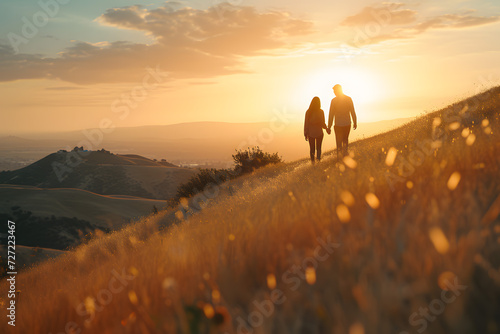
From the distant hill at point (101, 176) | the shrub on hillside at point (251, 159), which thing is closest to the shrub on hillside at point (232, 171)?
the shrub on hillside at point (251, 159)

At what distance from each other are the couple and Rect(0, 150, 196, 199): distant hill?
108 metres

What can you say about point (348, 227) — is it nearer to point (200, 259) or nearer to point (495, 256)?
point (495, 256)

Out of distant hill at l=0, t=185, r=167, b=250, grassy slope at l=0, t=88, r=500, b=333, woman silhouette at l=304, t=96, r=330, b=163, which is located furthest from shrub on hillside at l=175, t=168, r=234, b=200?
grassy slope at l=0, t=88, r=500, b=333

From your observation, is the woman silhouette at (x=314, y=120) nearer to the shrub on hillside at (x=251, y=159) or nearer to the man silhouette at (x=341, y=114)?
the man silhouette at (x=341, y=114)

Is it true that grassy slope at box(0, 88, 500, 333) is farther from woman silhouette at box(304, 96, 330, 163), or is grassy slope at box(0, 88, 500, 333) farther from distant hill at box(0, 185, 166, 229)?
distant hill at box(0, 185, 166, 229)

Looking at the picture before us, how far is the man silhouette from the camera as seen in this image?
1249 cm

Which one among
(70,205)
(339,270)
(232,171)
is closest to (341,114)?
(339,270)

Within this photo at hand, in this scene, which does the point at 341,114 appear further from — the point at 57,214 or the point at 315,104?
the point at 57,214

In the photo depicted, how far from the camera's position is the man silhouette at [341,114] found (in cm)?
1249

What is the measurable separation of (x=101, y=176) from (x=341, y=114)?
138 metres

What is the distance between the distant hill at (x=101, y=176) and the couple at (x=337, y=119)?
107993 mm

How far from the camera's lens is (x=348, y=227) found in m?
2.75

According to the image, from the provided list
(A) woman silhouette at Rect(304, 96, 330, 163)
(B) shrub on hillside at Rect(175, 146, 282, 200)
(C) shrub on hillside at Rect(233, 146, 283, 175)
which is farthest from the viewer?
(C) shrub on hillside at Rect(233, 146, 283, 175)

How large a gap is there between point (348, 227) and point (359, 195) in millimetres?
788
